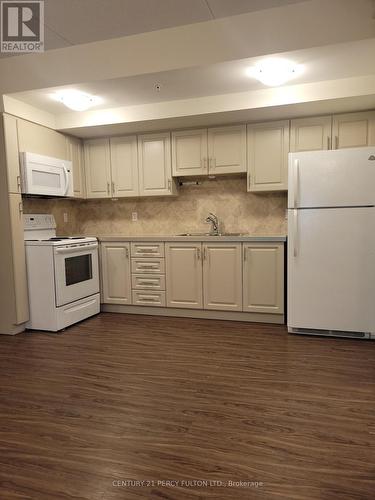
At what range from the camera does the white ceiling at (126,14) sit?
2.06 metres

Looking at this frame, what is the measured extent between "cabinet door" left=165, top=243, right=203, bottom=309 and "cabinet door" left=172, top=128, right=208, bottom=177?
34.2 inches

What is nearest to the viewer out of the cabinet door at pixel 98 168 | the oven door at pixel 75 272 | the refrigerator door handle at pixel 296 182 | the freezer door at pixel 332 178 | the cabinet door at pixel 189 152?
the freezer door at pixel 332 178

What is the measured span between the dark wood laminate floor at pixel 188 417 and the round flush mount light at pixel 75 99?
2.23 m

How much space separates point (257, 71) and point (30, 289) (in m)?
2.88

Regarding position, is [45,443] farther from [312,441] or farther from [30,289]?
[30,289]

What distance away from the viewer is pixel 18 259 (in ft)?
10.9

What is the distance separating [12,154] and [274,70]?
2.43 m

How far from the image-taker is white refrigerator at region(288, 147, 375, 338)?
2908mm

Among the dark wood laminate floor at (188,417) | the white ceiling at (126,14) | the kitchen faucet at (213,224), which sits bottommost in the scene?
the dark wood laminate floor at (188,417)

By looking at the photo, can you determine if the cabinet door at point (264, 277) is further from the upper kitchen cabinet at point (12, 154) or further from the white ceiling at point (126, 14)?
the upper kitchen cabinet at point (12, 154)

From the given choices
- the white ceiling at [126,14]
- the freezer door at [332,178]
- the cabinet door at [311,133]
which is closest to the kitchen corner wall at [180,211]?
the cabinet door at [311,133]

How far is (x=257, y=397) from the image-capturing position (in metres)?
2.06

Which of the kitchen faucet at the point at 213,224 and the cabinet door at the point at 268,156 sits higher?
the cabinet door at the point at 268,156

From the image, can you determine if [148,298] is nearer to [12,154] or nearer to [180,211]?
[180,211]
